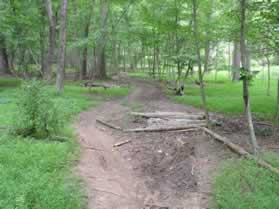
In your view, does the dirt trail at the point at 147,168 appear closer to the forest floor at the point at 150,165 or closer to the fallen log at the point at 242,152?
the forest floor at the point at 150,165

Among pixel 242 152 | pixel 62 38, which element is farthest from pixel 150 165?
pixel 62 38

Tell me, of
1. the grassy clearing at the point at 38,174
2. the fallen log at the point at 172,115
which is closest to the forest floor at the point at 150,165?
the grassy clearing at the point at 38,174

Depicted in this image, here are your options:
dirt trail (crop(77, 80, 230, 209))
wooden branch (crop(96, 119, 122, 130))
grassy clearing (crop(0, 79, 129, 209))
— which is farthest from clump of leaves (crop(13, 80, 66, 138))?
wooden branch (crop(96, 119, 122, 130))

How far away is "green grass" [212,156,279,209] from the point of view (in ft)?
13.9

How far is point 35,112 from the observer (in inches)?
259

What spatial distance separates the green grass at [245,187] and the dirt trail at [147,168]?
0.25m

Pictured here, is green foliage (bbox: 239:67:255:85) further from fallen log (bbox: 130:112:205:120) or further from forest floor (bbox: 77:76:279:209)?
fallen log (bbox: 130:112:205:120)

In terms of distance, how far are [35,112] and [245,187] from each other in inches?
191

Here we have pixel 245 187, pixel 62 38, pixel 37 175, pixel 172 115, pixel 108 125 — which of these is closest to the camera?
pixel 37 175

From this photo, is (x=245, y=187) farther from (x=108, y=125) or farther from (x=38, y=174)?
(x=108, y=125)

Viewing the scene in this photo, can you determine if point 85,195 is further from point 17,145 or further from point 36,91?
point 36,91

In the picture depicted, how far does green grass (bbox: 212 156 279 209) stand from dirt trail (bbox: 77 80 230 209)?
0.25 meters

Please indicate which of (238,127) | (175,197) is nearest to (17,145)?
(175,197)

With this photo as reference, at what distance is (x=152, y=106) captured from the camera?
42.4 ft
